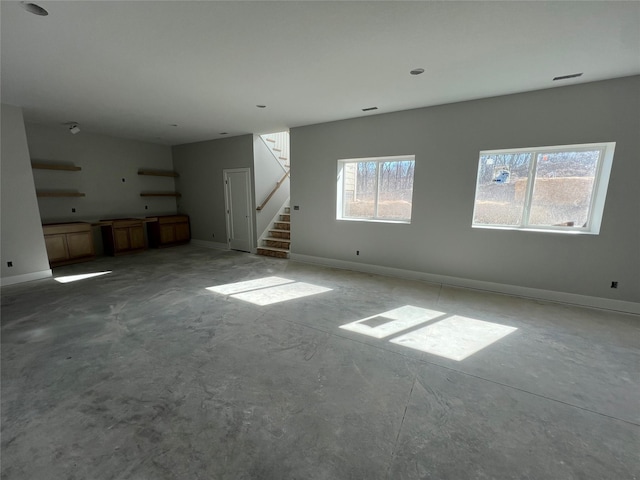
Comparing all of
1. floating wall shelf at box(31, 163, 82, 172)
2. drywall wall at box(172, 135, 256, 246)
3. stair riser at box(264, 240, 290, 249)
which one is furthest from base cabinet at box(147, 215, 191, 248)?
stair riser at box(264, 240, 290, 249)

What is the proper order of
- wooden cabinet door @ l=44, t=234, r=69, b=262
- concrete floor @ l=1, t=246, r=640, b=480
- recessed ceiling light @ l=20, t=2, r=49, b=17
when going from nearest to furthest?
concrete floor @ l=1, t=246, r=640, b=480 → recessed ceiling light @ l=20, t=2, r=49, b=17 → wooden cabinet door @ l=44, t=234, r=69, b=262

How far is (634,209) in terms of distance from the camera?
326 cm

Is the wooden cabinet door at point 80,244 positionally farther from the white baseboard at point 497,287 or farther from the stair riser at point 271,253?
the white baseboard at point 497,287

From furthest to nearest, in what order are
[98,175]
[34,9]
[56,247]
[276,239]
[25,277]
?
[276,239]
[98,175]
[56,247]
[25,277]
[34,9]

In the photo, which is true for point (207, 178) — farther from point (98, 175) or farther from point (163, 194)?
point (98, 175)

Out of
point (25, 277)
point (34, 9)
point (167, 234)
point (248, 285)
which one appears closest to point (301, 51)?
point (34, 9)

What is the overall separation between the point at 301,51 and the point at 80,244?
6132 millimetres

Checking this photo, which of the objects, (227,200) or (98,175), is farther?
(227,200)

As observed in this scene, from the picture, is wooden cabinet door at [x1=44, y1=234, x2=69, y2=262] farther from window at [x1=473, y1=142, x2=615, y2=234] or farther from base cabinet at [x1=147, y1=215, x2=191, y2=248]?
window at [x1=473, y1=142, x2=615, y2=234]

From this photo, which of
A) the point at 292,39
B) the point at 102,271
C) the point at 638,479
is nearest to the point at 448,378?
the point at 638,479

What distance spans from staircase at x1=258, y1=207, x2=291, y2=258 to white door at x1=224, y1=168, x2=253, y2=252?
422mm

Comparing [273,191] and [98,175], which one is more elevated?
[98,175]

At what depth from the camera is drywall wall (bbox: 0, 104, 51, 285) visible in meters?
4.19

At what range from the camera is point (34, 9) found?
1.99 m
